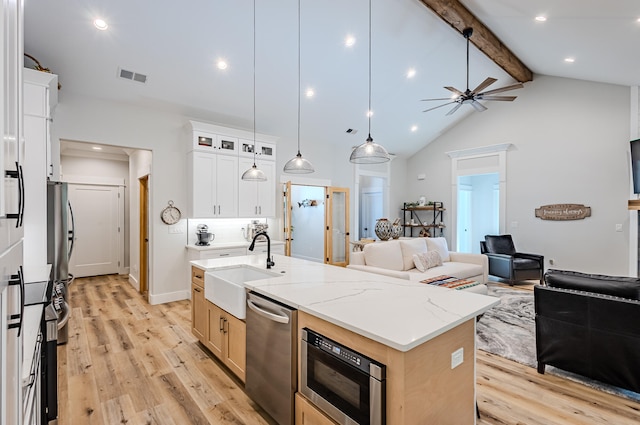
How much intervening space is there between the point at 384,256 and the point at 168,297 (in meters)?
3.47

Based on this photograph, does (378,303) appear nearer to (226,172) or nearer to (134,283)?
(226,172)

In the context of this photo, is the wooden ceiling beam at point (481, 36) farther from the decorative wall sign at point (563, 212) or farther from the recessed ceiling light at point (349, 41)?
the decorative wall sign at point (563, 212)

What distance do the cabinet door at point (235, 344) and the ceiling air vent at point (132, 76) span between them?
351 cm

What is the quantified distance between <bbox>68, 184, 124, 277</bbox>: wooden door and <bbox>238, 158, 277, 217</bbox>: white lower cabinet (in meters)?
3.75

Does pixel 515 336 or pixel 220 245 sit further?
pixel 220 245

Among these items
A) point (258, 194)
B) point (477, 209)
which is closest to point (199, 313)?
point (258, 194)

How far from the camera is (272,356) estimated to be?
Answer: 1.99 metres

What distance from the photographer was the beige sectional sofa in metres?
4.55

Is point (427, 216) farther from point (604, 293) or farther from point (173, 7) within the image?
point (173, 7)

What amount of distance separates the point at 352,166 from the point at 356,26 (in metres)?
3.78

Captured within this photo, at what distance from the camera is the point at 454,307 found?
176 centimetres

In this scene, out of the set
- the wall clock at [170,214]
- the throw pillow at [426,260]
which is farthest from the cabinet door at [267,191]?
the throw pillow at [426,260]

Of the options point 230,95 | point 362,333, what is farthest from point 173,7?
point 362,333

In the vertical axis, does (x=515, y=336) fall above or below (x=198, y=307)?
below
